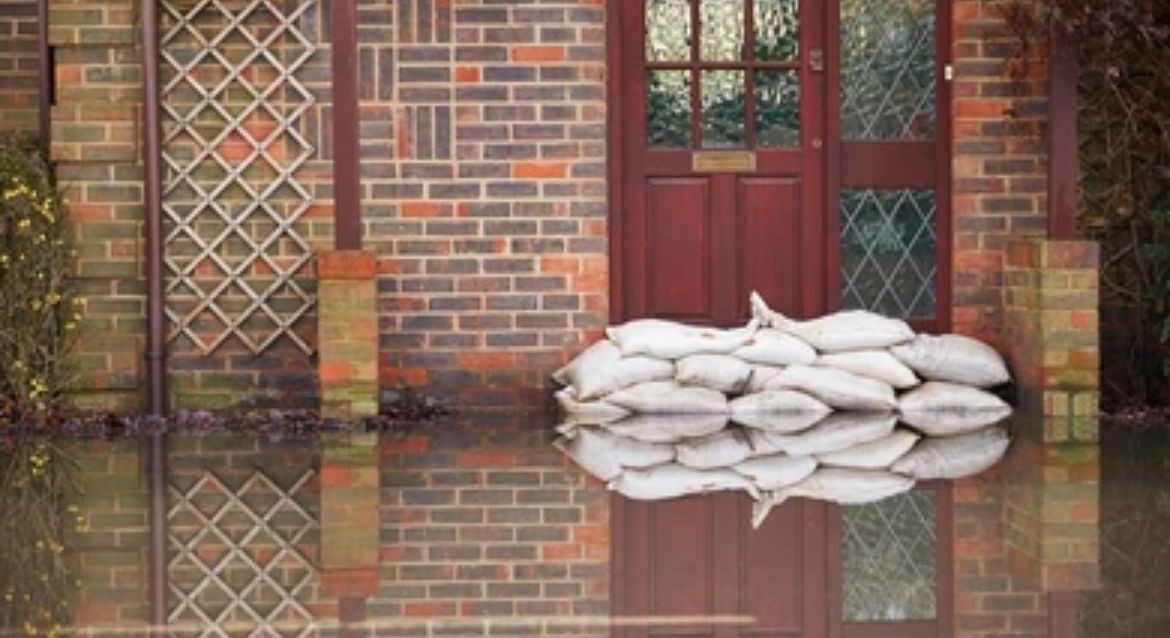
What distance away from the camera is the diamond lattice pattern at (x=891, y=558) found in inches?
266

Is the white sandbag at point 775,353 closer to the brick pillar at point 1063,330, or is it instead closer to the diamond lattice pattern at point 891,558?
the brick pillar at point 1063,330

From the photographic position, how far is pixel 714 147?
1223 centimetres

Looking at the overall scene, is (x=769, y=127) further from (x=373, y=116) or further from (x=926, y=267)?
(x=373, y=116)

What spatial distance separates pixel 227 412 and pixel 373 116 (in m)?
1.57

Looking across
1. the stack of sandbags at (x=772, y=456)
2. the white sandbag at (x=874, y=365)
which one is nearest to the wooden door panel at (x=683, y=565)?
the stack of sandbags at (x=772, y=456)

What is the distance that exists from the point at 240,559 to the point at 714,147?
5198 mm

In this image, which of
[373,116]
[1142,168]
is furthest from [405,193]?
[1142,168]

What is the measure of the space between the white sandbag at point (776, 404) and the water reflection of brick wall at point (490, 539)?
3.45 feet

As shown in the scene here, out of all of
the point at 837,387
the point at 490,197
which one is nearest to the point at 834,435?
the point at 837,387

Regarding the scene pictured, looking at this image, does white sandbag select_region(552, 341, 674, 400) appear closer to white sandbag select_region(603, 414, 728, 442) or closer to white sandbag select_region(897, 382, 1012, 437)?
white sandbag select_region(603, 414, 728, 442)

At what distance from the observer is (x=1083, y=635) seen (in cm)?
611

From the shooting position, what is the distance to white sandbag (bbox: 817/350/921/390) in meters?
11.6

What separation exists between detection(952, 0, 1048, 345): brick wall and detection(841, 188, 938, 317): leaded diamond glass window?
167mm

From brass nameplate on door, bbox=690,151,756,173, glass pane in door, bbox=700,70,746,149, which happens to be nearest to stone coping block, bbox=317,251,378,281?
brass nameplate on door, bbox=690,151,756,173
